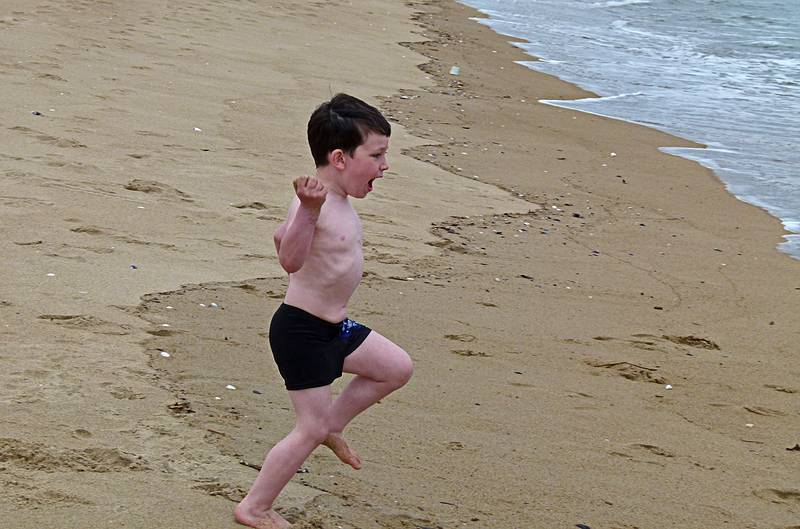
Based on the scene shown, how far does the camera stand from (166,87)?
9750 mm

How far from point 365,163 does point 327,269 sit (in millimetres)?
326

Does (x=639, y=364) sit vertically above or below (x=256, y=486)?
below

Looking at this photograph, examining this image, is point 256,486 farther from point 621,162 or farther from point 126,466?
point 621,162

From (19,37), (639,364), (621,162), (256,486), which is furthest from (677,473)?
(19,37)

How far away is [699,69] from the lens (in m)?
17.0

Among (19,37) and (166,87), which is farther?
(19,37)


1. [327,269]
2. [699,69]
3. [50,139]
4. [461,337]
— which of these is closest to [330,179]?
[327,269]

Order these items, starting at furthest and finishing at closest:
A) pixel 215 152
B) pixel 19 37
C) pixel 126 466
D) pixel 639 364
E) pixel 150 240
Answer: pixel 19 37 < pixel 215 152 < pixel 150 240 < pixel 639 364 < pixel 126 466

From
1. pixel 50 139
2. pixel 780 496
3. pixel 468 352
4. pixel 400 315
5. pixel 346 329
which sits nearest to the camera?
pixel 346 329

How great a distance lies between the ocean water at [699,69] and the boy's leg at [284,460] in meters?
5.44

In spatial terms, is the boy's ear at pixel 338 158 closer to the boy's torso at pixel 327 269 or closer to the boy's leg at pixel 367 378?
the boy's torso at pixel 327 269

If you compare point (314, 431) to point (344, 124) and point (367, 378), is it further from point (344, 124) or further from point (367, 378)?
point (344, 124)

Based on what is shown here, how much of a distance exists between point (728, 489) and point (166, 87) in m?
6.97

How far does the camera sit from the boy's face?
327cm
